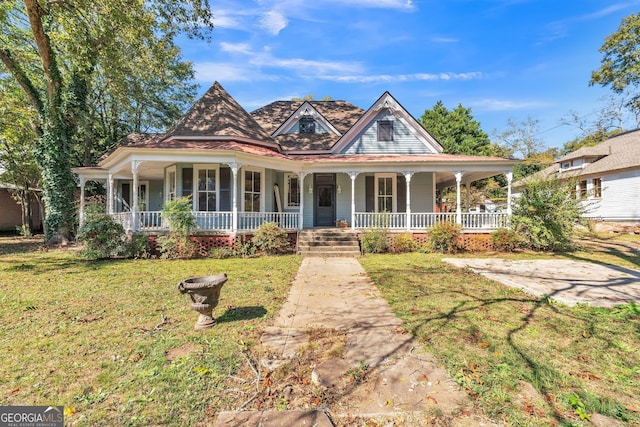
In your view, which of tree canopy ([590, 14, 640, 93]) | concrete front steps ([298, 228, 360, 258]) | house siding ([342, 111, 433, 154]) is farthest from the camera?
tree canopy ([590, 14, 640, 93])

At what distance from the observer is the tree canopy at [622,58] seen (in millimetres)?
22031

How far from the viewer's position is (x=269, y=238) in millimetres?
10633

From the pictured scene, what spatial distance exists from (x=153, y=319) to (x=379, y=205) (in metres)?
11.7

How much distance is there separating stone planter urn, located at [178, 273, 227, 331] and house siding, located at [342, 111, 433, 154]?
1231 centimetres

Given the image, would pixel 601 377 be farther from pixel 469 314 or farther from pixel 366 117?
pixel 366 117

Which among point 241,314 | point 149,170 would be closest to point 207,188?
point 149,170

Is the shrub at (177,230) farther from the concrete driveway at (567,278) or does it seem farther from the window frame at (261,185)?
the concrete driveway at (567,278)

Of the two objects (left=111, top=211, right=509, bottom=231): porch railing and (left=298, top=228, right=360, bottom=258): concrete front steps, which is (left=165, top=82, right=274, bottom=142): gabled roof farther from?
(left=298, top=228, right=360, bottom=258): concrete front steps

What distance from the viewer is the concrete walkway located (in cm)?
223

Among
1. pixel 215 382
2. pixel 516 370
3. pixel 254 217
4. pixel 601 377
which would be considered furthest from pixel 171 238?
pixel 601 377

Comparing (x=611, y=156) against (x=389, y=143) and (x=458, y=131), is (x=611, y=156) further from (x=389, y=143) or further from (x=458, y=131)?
(x=389, y=143)

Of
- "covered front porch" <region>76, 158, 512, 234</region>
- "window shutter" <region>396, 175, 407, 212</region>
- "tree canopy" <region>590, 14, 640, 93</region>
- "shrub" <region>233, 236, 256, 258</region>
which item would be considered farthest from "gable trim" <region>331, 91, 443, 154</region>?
"tree canopy" <region>590, 14, 640, 93</region>
